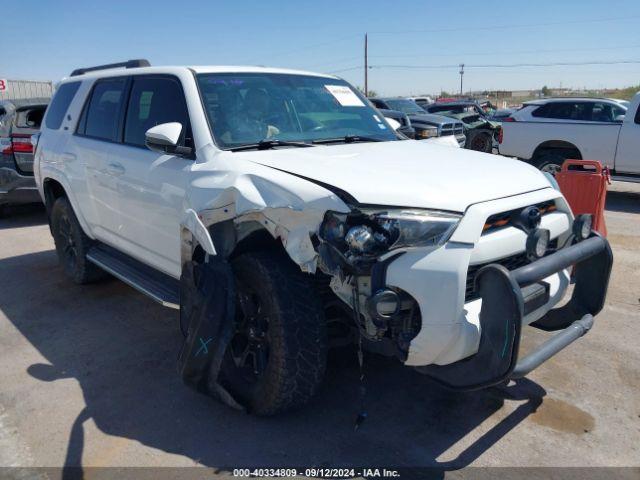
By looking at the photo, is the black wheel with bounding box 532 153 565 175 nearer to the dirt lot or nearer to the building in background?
the dirt lot

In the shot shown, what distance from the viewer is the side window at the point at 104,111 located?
4.73m

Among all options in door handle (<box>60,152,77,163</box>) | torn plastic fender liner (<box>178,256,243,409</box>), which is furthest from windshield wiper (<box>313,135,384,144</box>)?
door handle (<box>60,152,77,163</box>)

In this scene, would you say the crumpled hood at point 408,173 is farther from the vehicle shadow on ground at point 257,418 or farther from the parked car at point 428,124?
the parked car at point 428,124

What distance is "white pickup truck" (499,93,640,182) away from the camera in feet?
32.1

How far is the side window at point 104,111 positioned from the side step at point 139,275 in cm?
104

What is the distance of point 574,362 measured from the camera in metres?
3.93

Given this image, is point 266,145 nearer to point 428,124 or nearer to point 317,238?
point 317,238

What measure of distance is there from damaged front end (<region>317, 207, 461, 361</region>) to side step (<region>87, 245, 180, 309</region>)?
1493 mm

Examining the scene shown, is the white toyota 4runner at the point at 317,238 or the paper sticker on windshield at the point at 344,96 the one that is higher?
the paper sticker on windshield at the point at 344,96

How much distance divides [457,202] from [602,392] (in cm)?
179

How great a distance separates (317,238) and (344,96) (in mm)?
2173

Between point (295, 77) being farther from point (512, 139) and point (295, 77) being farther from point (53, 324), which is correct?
point (512, 139)

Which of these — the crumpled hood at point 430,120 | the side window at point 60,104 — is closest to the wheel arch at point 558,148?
the crumpled hood at point 430,120

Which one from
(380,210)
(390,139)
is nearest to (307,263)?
(380,210)
